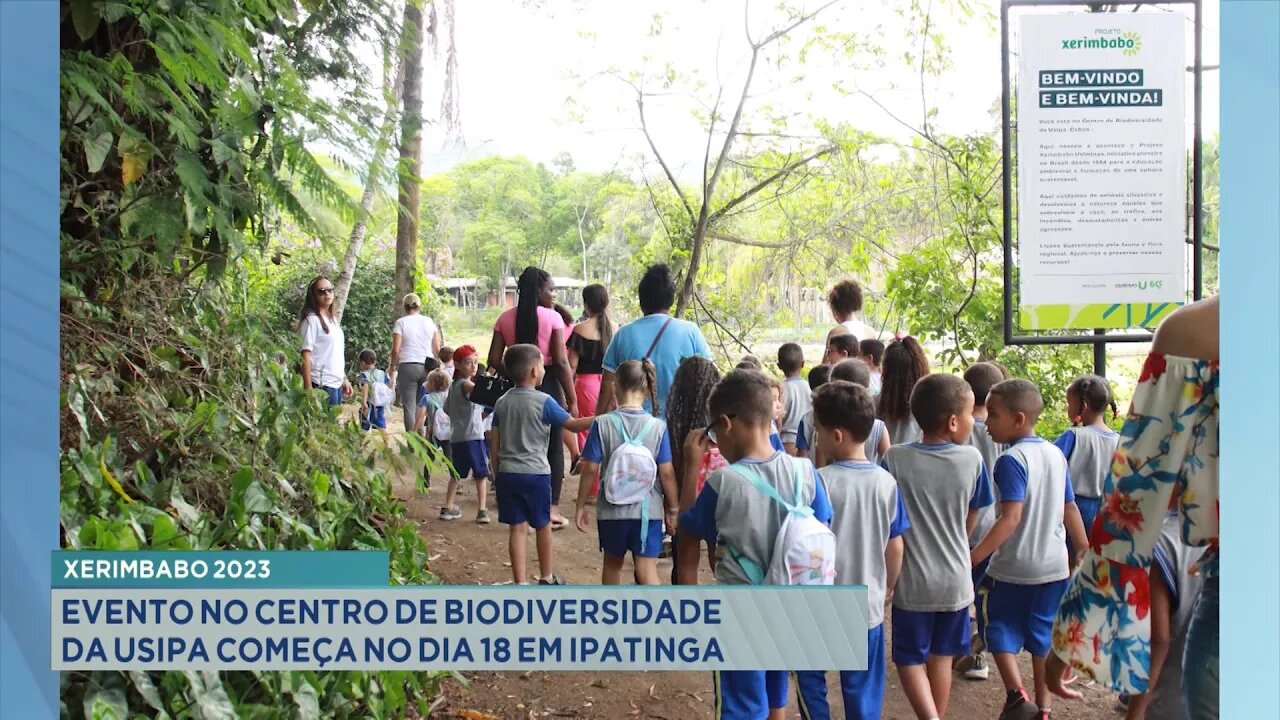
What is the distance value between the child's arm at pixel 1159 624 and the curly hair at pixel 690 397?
1.53m

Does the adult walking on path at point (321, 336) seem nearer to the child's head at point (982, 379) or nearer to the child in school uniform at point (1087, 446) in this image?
the child's head at point (982, 379)

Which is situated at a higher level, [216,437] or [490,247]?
[490,247]

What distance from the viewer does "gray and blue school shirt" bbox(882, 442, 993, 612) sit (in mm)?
3039

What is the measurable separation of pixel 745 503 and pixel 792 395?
2.10 metres

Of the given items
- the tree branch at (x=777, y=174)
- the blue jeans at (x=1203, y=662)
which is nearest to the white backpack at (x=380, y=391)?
the tree branch at (x=777, y=174)

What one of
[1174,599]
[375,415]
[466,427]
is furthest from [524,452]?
[1174,599]

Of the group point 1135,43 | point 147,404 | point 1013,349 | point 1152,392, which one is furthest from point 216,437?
point 1013,349

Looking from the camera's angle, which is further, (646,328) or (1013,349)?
(1013,349)

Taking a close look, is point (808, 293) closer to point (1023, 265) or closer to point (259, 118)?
point (1023, 265)

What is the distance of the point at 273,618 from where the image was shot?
2.62 meters

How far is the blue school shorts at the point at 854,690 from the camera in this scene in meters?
2.81

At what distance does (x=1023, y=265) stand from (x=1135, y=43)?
0.91m

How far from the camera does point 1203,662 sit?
1905 millimetres

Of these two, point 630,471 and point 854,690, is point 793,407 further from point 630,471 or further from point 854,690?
point 854,690
